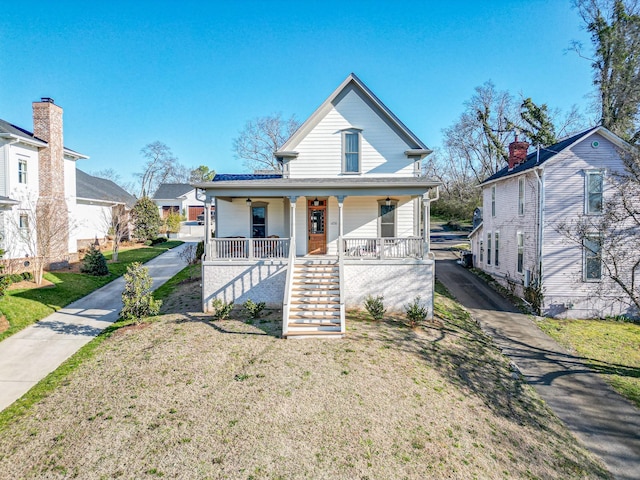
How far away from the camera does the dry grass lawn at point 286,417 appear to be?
548 centimetres

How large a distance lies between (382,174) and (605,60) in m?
25.0

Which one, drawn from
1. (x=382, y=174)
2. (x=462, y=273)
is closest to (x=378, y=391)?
(x=382, y=174)

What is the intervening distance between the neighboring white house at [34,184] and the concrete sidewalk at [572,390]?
21350 millimetres

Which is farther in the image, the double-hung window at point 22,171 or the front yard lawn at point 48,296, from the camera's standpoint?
the double-hung window at point 22,171

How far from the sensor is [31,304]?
13062 mm

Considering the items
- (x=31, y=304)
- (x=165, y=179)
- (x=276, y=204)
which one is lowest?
(x=31, y=304)

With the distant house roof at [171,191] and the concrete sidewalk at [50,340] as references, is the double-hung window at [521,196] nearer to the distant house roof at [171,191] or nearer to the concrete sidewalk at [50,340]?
the concrete sidewalk at [50,340]

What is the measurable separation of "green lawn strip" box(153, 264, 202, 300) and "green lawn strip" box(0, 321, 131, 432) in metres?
4.79

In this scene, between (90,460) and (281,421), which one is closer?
(90,460)

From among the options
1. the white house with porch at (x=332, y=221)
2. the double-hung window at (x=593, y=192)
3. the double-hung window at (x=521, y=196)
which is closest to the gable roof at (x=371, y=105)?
the white house with porch at (x=332, y=221)

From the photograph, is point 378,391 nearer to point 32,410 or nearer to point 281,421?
point 281,421

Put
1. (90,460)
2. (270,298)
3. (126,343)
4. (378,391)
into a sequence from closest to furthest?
(90,460) < (378,391) < (126,343) < (270,298)

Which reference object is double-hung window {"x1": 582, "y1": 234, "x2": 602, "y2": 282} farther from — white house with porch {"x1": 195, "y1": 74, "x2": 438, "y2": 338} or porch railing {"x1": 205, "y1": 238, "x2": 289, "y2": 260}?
porch railing {"x1": 205, "y1": 238, "x2": 289, "y2": 260}

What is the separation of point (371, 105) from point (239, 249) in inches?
340
